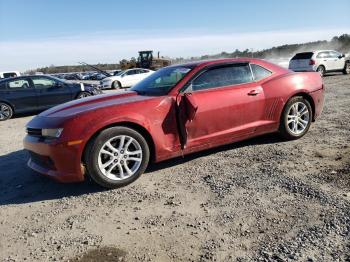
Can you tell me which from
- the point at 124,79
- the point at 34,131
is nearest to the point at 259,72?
the point at 34,131

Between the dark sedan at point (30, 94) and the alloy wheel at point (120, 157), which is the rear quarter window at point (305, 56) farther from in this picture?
the alloy wheel at point (120, 157)

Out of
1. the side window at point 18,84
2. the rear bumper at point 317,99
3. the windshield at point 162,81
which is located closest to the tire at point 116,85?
the side window at point 18,84

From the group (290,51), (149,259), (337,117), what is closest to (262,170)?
(149,259)

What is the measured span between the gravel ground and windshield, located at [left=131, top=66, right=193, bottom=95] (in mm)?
1067

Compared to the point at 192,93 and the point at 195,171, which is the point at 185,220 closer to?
the point at 195,171

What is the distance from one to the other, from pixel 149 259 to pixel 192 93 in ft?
8.49

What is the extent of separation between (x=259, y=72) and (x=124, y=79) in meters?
19.3

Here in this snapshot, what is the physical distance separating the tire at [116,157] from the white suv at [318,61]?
16244mm

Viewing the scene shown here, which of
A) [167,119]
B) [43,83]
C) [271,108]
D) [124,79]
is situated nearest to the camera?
[167,119]

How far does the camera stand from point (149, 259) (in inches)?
115

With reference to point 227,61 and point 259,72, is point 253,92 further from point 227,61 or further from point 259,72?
point 227,61

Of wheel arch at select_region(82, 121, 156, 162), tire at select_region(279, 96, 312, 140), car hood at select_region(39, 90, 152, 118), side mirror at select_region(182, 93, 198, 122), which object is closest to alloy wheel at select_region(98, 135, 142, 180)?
wheel arch at select_region(82, 121, 156, 162)

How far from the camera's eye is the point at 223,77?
5.37 m

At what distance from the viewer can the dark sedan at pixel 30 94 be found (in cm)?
1198
